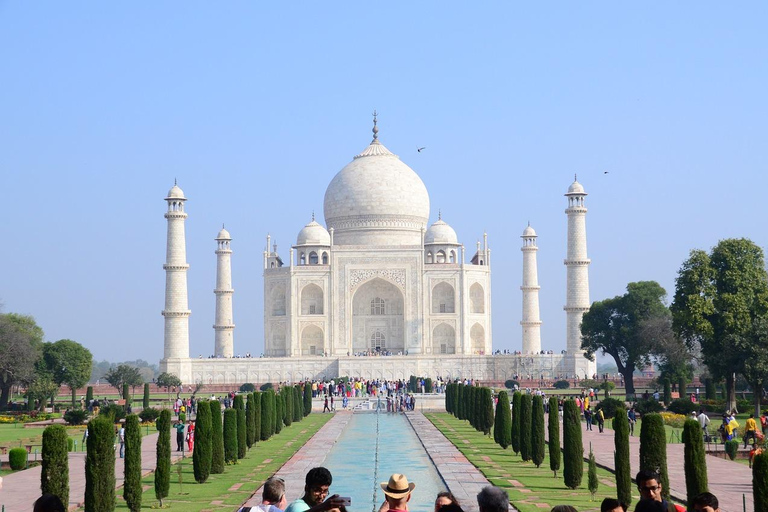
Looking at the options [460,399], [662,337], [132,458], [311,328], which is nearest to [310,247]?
[311,328]

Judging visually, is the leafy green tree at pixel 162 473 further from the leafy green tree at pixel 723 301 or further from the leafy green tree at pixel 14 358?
the leafy green tree at pixel 14 358

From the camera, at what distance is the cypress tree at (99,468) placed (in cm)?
1082

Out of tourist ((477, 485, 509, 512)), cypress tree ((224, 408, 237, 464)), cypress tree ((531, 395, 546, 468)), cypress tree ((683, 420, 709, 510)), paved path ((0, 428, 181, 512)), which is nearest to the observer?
tourist ((477, 485, 509, 512))

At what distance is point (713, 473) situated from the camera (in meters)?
15.1

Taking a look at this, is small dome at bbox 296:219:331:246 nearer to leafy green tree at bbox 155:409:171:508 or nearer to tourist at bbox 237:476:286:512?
leafy green tree at bbox 155:409:171:508

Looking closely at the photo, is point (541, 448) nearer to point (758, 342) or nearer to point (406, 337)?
point (758, 342)

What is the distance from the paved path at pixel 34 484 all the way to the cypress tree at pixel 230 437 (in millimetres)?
1136

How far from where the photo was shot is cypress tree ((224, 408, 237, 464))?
16.4 meters

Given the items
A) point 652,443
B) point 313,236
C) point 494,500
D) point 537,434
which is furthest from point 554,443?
point 313,236

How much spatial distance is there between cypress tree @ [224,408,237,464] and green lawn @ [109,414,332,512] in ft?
0.51

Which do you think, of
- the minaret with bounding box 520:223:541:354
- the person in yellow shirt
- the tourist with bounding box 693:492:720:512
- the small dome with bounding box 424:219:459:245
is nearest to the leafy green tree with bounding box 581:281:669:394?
the minaret with bounding box 520:223:541:354

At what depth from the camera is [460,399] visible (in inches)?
1049

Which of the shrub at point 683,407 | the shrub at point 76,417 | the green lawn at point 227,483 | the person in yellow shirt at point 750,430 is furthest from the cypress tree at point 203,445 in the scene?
the shrub at point 683,407

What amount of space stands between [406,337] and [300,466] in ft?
95.0
